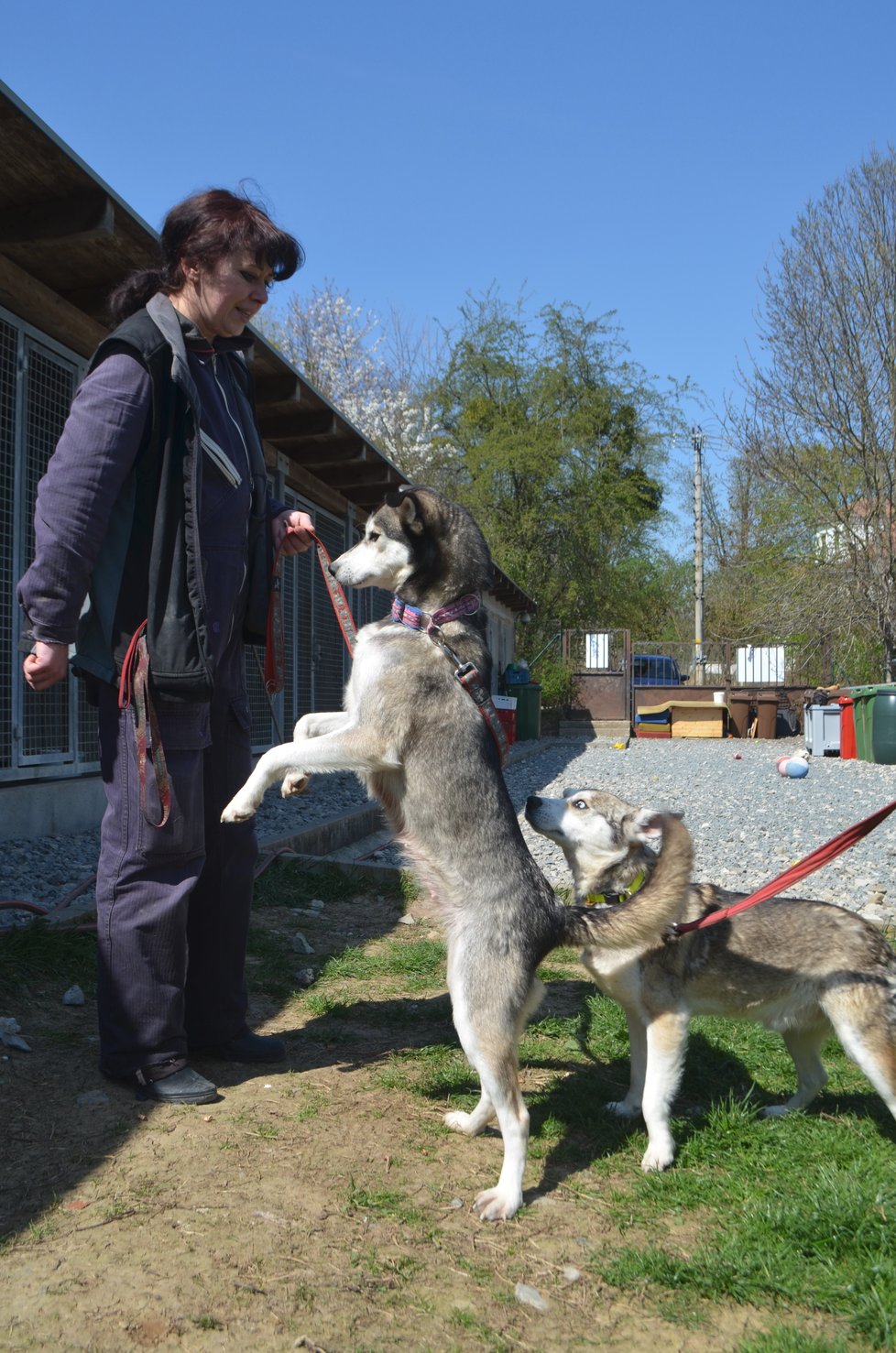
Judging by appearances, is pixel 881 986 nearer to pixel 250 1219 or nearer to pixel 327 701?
pixel 250 1219

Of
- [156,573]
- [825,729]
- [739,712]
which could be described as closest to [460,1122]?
[156,573]

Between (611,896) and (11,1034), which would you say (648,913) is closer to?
(611,896)

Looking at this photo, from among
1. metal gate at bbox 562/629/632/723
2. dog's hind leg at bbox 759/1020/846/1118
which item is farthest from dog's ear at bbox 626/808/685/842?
metal gate at bbox 562/629/632/723

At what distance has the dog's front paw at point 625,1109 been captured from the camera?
10.4 ft

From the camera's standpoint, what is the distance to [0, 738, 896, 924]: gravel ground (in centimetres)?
591

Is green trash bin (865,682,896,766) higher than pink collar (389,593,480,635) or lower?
lower

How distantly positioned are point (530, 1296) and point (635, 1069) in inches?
47.9

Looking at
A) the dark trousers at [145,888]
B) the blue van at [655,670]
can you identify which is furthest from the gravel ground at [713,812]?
the blue van at [655,670]

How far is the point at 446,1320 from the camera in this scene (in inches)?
79.3

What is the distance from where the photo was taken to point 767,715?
23203 mm

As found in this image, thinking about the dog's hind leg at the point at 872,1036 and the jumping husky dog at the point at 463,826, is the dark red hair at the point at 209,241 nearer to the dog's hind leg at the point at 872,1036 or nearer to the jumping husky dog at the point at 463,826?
the jumping husky dog at the point at 463,826

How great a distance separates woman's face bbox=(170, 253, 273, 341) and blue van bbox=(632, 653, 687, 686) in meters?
26.2

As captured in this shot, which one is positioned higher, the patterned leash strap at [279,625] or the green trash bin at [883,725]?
the patterned leash strap at [279,625]

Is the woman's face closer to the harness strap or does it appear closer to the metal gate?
the harness strap
